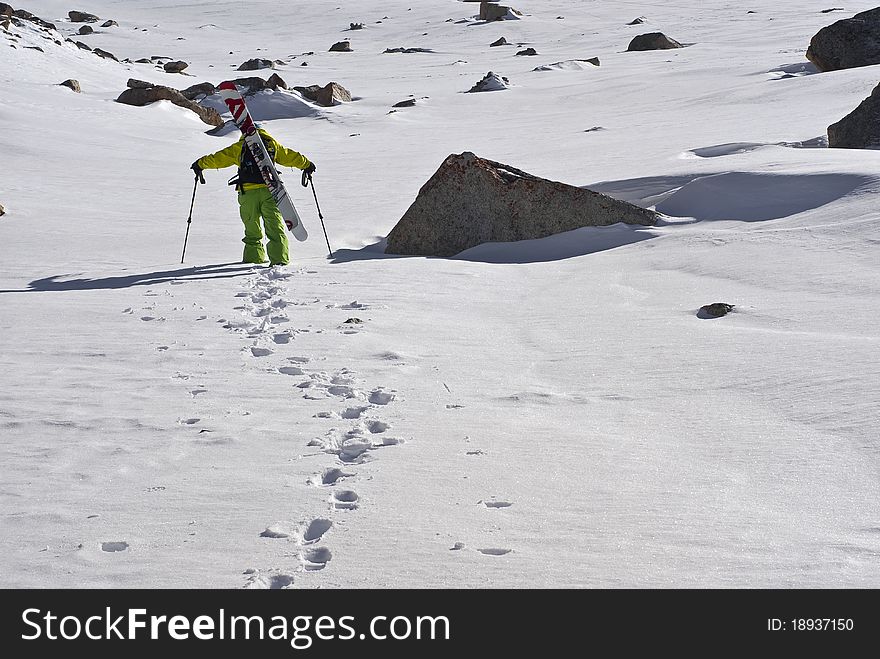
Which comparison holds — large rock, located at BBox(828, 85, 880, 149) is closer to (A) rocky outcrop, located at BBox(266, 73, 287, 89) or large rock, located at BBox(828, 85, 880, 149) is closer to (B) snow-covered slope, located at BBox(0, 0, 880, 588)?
(B) snow-covered slope, located at BBox(0, 0, 880, 588)

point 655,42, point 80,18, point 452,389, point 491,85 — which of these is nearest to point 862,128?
point 452,389

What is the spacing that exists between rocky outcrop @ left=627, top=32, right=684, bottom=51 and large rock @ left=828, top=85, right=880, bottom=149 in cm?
2113

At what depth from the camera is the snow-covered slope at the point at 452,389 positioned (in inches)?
116

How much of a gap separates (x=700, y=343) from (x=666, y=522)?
2.33 metres

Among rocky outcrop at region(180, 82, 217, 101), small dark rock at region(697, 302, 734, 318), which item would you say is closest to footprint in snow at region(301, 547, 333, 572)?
small dark rock at region(697, 302, 734, 318)

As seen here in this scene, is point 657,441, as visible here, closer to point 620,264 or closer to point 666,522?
point 666,522

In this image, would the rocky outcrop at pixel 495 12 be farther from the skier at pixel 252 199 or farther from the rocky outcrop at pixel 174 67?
the skier at pixel 252 199

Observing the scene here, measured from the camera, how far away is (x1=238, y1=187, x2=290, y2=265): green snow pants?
28.2 feet

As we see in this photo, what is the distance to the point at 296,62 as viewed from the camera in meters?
37.8

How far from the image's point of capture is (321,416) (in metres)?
4.30

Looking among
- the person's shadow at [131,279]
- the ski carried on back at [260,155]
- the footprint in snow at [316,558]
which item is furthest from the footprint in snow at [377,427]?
the ski carried on back at [260,155]

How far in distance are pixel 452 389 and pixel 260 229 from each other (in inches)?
178

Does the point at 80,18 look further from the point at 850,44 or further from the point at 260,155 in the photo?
the point at 260,155
